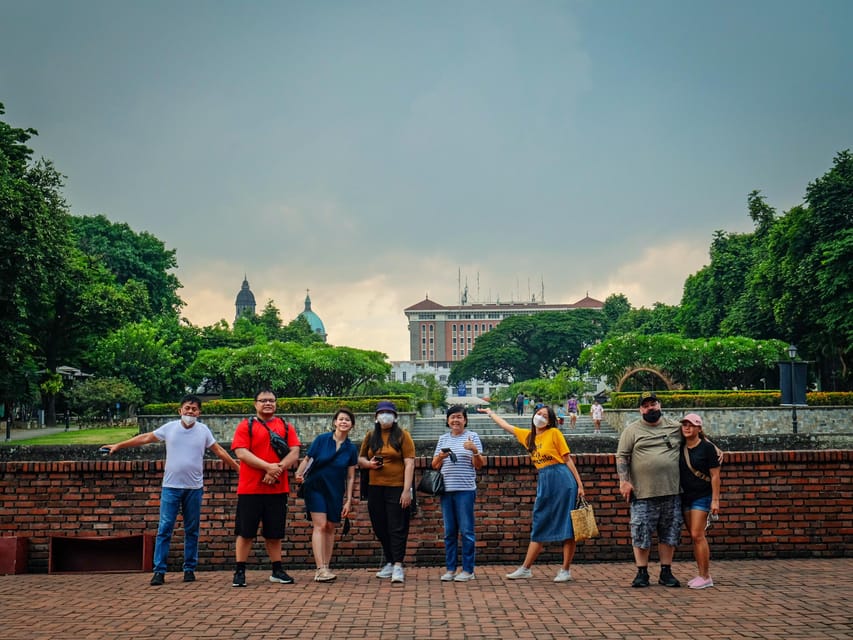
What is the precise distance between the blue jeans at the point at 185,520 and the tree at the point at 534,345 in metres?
88.1

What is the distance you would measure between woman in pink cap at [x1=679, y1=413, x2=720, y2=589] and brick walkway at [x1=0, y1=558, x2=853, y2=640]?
53 centimetres

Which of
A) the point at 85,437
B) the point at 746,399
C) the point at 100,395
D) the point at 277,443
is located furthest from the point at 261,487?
the point at 100,395

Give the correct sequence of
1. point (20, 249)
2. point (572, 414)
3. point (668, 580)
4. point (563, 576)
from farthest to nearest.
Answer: point (572, 414) → point (20, 249) → point (563, 576) → point (668, 580)

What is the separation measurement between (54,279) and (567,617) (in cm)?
2678

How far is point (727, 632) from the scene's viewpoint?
626 centimetres

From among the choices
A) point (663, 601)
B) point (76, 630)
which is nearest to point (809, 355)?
point (663, 601)

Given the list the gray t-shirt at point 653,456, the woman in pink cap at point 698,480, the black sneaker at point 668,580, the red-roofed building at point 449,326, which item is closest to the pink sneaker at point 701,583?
the woman in pink cap at point 698,480

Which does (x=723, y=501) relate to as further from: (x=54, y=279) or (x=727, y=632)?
(x=54, y=279)

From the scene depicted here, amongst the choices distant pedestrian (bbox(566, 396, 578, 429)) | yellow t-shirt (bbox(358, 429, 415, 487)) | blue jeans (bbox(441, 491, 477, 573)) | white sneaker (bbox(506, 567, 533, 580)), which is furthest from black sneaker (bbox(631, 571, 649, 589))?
distant pedestrian (bbox(566, 396, 578, 429))

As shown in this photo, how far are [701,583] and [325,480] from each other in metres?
3.46

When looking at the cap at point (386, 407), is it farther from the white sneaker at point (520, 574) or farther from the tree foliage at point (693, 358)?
the tree foliage at point (693, 358)

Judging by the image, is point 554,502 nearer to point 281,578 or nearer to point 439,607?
point 439,607

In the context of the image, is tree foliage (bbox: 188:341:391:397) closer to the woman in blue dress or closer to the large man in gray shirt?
the woman in blue dress

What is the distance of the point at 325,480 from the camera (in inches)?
338
